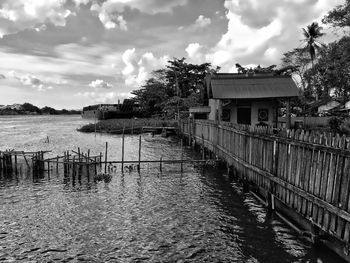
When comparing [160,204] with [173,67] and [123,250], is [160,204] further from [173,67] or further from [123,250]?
[173,67]

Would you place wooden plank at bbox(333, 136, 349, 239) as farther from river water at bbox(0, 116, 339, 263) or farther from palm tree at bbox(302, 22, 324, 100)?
palm tree at bbox(302, 22, 324, 100)

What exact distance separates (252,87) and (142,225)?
75.7 ft

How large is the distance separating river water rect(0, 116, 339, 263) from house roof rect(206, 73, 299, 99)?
13.6 meters

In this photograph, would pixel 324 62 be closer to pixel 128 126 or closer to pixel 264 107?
pixel 264 107

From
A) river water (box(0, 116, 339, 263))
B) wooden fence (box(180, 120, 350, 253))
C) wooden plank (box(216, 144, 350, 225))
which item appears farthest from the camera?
river water (box(0, 116, 339, 263))

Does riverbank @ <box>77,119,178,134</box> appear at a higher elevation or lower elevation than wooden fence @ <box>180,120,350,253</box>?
lower

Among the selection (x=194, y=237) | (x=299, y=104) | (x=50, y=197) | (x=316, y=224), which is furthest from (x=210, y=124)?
(x=299, y=104)

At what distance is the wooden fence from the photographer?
826 centimetres

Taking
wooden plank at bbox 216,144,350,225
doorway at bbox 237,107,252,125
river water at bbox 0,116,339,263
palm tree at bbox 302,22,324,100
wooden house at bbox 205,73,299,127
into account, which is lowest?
river water at bbox 0,116,339,263

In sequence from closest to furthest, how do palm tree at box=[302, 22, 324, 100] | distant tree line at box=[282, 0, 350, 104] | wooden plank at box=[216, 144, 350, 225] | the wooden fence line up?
wooden plank at box=[216, 144, 350, 225] → the wooden fence → distant tree line at box=[282, 0, 350, 104] → palm tree at box=[302, 22, 324, 100]

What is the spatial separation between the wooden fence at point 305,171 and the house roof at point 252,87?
14.8 metres

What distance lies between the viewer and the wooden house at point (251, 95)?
31234mm

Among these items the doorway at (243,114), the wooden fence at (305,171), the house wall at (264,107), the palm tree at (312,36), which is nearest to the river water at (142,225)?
the wooden fence at (305,171)

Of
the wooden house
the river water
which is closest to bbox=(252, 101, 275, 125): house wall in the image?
the wooden house
